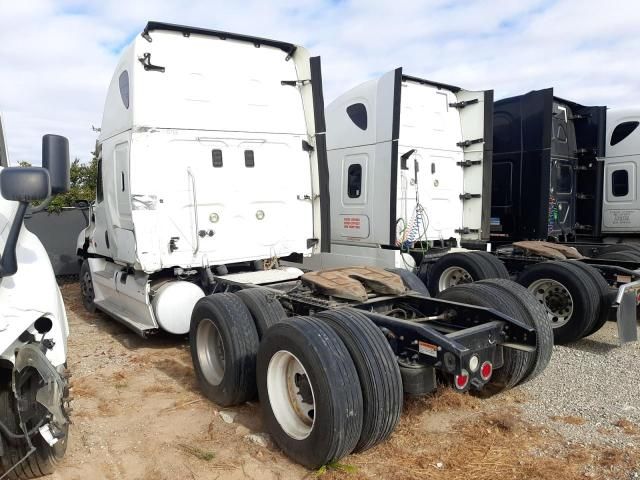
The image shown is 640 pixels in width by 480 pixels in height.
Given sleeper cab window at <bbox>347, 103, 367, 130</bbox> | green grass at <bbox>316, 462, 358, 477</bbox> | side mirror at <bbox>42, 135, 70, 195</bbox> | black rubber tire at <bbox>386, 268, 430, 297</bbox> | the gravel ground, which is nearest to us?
side mirror at <bbox>42, 135, 70, 195</bbox>

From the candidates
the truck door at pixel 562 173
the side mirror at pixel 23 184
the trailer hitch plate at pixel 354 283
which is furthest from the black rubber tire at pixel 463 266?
the side mirror at pixel 23 184

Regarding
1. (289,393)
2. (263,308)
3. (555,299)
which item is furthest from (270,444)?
(555,299)

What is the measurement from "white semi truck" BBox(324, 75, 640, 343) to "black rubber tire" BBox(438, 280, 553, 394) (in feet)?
7.88

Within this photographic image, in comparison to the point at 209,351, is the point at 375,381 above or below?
above

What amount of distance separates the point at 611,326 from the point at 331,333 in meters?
5.58

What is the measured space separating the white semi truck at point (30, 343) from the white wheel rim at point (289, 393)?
133 cm

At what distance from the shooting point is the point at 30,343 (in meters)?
2.80

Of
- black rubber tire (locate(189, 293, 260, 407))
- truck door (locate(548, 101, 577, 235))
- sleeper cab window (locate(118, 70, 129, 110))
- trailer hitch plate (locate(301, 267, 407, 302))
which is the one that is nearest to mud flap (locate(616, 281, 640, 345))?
trailer hitch plate (locate(301, 267, 407, 302))

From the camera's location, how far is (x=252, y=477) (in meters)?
3.34

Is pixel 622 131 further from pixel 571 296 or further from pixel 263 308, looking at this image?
pixel 263 308

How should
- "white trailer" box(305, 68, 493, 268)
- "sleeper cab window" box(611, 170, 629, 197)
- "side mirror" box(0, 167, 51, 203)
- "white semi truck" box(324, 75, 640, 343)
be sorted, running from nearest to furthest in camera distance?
"side mirror" box(0, 167, 51, 203) < "white semi truck" box(324, 75, 640, 343) < "white trailer" box(305, 68, 493, 268) < "sleeper cab window" box(611, 170, 629, 197)

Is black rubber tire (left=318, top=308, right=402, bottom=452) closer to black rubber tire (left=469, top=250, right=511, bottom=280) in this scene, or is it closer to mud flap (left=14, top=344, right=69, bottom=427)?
mud flap (left=14, top=344, right=69, bottom=427)

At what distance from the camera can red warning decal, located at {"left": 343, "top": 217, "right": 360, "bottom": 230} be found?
8453 mm

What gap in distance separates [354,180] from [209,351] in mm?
4432
